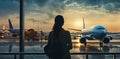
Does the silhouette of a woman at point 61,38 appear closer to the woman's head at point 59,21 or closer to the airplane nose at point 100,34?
the woman's head at point 59,21

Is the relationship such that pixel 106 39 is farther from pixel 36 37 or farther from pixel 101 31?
pixel 36 37

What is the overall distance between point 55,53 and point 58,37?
0.29 m

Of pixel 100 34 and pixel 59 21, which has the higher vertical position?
pixel 59 21

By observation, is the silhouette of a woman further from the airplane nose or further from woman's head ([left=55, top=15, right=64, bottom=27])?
the airplane nose

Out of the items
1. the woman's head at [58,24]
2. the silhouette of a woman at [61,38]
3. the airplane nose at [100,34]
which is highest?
the woman's head at [58,24]

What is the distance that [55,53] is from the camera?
6113 millimetres

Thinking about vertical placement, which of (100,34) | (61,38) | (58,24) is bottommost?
(100,34)

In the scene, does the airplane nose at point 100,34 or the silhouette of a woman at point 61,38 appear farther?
the airplane nose at point 100,34

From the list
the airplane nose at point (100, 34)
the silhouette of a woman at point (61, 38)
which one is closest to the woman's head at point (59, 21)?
the silhouette of a woman at point (61, 38)

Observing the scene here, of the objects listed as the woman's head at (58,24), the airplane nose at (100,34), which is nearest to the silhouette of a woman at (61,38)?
the woman's head at (58,24)

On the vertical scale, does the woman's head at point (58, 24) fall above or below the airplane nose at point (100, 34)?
above

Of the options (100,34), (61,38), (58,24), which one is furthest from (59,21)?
(100,34)

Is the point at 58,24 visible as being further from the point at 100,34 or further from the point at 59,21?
the point at 100,34

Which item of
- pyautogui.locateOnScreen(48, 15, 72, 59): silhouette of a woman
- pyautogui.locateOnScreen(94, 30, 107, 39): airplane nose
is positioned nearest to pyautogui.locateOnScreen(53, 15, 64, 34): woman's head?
pyautogui.locateOnScreen(48, 15, 72, 59): silhouette of a woman
